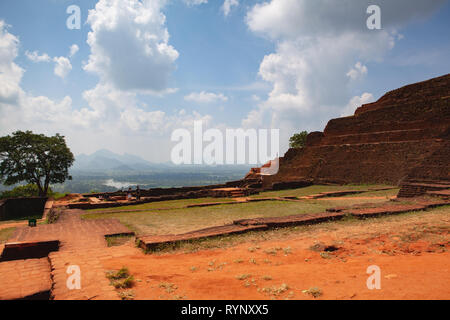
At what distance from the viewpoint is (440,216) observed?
7121 millimetres

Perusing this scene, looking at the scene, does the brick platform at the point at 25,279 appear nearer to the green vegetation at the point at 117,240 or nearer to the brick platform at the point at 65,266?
the brick platform at the point at 65,266

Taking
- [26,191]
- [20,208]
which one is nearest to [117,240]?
[20,208]

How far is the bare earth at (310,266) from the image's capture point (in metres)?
3.22

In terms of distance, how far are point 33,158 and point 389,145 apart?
32512 millimetres

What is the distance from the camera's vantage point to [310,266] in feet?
13.9

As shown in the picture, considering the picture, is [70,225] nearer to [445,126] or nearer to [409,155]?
[409,155]

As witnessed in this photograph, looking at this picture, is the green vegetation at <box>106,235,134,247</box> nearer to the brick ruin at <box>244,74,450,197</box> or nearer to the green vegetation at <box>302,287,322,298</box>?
the green vegetation at <box>302,287,322,298</box>

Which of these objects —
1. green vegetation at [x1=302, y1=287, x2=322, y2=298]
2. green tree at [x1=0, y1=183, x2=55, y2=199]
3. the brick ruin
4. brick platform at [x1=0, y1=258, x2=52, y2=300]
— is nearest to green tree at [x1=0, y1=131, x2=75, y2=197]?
green tree at [x1=0, y1=183, x2=55, y2=199]

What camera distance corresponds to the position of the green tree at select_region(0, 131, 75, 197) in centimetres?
2741

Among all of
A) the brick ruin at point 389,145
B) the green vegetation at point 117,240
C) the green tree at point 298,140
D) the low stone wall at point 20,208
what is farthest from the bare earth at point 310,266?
the green tree at point 298,140

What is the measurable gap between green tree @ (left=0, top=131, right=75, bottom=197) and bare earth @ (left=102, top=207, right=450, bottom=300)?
28986 mm

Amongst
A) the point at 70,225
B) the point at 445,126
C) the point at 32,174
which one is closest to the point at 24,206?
the point at 32,174

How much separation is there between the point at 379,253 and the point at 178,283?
3.34 metres

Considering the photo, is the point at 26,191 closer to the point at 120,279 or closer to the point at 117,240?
the point at 117,240
